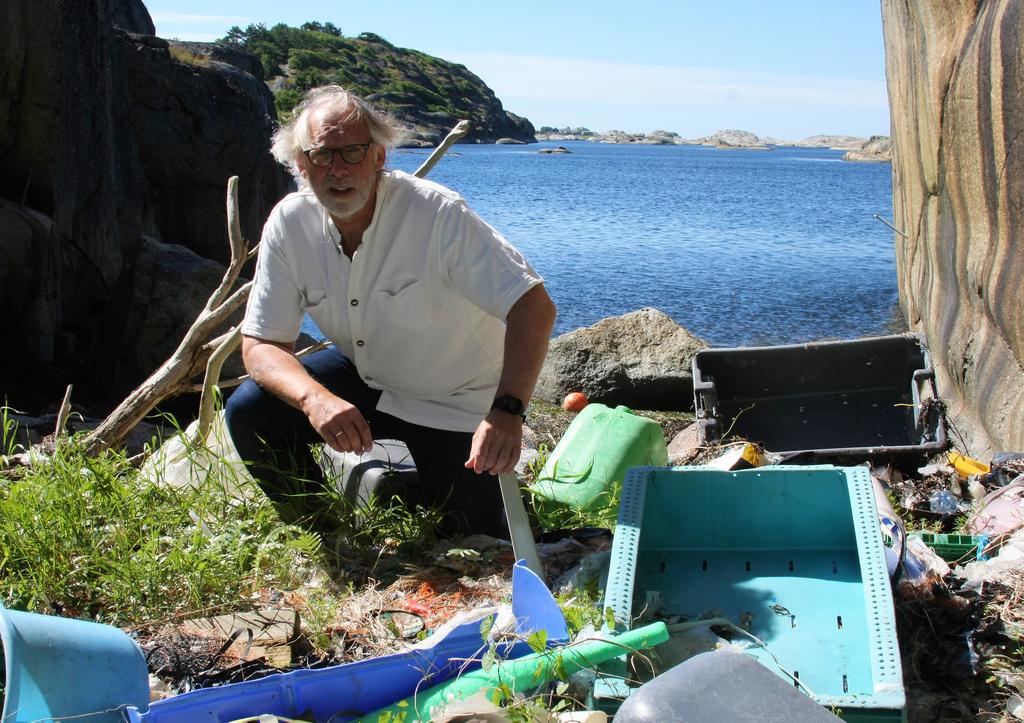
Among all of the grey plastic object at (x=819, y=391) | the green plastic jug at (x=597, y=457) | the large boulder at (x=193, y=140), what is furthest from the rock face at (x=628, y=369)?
the large boulder at (x=193, y=140)

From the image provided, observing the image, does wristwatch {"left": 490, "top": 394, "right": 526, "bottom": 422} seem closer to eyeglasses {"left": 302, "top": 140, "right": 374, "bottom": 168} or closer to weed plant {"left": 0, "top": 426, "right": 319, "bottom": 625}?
weed plant {"left": 0, "top": 426, "right": 319, "bottom": 625}

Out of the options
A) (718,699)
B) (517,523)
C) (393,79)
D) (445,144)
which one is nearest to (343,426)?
(517,523)

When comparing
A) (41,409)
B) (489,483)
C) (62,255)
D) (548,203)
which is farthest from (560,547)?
(548,203)

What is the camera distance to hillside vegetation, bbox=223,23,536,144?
69.2 m

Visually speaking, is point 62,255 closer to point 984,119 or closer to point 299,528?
point 299,528

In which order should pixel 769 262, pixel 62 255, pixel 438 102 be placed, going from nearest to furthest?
pixel 62 255 < pixel 769 262 < pixel 438 102

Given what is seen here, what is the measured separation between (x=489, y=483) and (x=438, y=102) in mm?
90325

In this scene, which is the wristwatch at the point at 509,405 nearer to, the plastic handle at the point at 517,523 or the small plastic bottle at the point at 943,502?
the plastic handle at the point at 517,523

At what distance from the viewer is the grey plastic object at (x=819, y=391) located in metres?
6.44

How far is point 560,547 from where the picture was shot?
12.5 ft

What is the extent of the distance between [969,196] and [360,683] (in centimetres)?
478

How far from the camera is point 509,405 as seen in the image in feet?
10.8

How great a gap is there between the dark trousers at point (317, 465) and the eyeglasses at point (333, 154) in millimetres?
758

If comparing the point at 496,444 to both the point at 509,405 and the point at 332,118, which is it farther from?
the point at 332,118
